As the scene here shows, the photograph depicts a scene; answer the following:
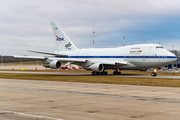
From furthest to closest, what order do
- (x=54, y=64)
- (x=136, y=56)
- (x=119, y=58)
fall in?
(x=119, y=58), (x=54, y=64), (x=136, y=56)

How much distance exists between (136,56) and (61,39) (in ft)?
63.7

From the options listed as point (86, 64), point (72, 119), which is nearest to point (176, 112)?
point (72, 119)

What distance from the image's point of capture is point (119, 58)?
46656 mm

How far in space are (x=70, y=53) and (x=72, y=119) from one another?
4505cm

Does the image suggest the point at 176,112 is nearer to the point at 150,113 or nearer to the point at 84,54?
the point at 150,113

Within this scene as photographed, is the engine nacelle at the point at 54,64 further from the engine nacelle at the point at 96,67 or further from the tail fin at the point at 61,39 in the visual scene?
the tail fin at the point at 61,39

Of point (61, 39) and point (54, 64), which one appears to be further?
point (61, 39)

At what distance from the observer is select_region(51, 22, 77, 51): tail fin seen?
55156 millimetres

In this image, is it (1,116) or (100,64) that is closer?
(1,116)

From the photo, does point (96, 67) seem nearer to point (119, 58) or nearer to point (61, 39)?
point (119, 58)

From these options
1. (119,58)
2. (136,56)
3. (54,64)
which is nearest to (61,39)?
(54,64)

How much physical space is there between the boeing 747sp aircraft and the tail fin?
192 centimetres

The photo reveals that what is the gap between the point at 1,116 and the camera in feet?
32.0

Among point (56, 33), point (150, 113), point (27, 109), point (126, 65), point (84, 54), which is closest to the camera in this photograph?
point (150, 113)
